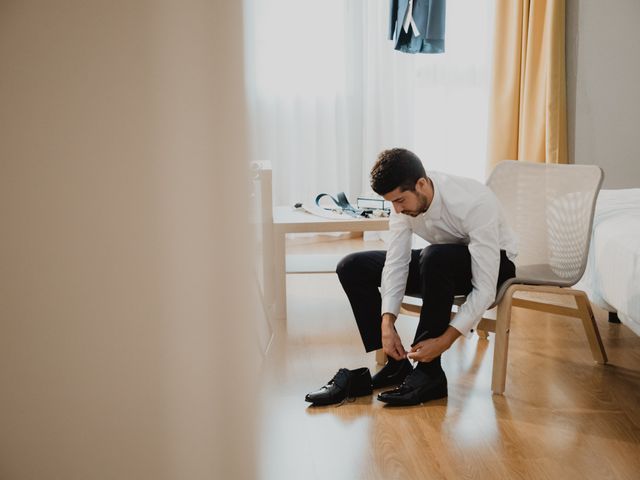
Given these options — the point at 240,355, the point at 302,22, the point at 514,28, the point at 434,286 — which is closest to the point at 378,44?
→ the point at 302,22

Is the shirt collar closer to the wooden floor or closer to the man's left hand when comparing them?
the man's left hand

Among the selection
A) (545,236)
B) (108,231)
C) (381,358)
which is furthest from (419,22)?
(108,231)

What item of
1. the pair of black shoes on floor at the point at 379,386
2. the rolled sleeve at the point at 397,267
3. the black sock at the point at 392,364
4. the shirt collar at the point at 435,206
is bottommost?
the pair of black shoes on floor at the point at 379,386

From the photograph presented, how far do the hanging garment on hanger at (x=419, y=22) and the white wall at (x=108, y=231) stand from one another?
13.4 ft

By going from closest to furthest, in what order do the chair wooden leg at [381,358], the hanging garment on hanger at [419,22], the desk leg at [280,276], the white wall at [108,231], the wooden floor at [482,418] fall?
the white wall at [108,231] → the wooden floor at [482,418] → the chair wooden leg at [381,358] → the desk leg at [280,276] → the hanging garment on hanger at [419,22]

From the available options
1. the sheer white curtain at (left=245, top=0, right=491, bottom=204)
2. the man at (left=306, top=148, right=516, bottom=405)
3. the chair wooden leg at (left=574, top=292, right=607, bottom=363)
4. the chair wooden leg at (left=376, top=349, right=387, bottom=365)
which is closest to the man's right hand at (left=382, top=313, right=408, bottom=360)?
the man at (left=306, top=148, right=516, bottom=405)

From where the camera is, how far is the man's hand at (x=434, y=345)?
205 cm

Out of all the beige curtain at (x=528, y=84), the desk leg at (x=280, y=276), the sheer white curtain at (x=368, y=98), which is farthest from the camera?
the sheer white curtain at (x=368, y=98)

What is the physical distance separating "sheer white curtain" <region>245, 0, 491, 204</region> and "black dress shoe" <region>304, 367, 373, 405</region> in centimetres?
232

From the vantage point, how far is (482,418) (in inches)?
79.0

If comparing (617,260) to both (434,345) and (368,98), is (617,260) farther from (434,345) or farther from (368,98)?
(368,98)

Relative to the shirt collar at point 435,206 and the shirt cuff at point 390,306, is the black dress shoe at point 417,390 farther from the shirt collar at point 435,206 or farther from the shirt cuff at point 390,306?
the shirt collar at point 435,206

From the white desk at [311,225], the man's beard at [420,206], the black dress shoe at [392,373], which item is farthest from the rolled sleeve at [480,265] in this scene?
the white desk at [311,225]

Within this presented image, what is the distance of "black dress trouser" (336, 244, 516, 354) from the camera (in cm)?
208
